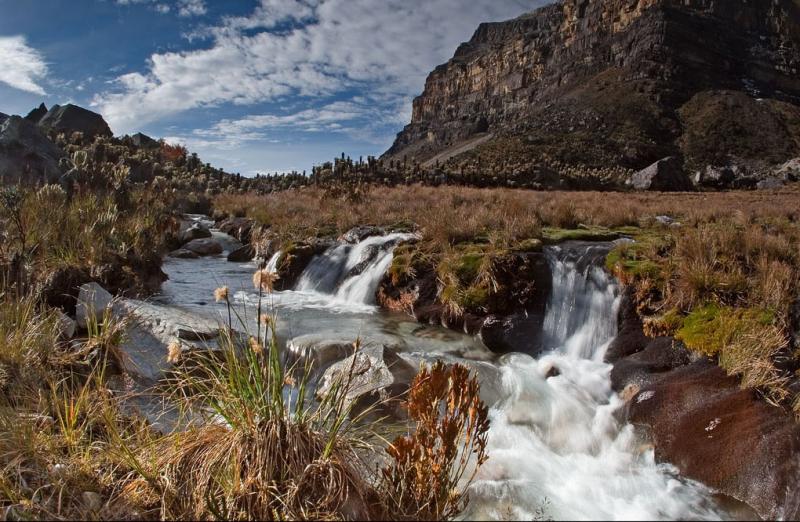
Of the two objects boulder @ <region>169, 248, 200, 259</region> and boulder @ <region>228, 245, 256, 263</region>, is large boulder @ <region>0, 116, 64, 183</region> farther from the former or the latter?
boulder @ <region>228, 245, 256, 263</region>

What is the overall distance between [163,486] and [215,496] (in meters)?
0.38

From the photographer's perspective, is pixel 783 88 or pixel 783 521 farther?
pixel 783 88

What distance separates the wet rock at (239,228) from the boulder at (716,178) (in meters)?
40.3

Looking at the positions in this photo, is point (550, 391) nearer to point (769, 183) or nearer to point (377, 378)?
point (377, 378)

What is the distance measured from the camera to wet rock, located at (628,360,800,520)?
345cm

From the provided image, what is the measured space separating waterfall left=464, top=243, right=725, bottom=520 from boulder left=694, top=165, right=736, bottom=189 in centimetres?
4199

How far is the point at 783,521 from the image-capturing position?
10.6 feet

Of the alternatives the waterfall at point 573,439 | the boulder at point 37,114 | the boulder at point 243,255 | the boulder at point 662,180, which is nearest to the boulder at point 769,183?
the boulder at point 662,180

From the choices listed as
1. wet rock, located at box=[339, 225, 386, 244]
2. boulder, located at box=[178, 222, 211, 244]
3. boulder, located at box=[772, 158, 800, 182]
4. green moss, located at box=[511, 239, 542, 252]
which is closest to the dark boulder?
boulder, located at box=[178, 222, 211, 244]

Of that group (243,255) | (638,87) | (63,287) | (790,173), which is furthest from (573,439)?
(638,87)

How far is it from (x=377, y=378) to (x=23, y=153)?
60.2ft

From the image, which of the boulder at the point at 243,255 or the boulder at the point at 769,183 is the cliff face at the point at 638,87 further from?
the boulder at the point at 243,255

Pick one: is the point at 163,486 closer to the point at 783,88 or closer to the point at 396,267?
the point at 396,267

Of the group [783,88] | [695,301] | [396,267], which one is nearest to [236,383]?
[695,301]
